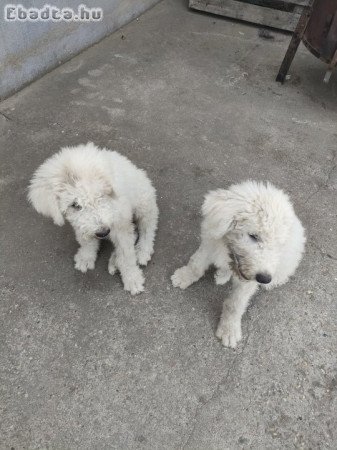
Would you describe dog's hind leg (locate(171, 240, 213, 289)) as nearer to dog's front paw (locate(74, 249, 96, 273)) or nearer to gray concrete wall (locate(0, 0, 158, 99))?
dog's front paw (locate(74, 249, 96, 273))

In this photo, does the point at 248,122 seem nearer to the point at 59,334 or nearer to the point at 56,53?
the point at 56,53

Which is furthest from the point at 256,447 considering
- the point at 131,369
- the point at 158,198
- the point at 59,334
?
the point at 158,198

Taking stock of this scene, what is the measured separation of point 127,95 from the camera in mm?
4520

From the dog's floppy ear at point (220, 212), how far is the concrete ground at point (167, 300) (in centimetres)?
82

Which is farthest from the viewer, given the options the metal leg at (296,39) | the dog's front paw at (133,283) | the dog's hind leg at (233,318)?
the metal leg at (296,39)

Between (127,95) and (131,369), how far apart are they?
3360 millimetres

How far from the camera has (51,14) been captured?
436 centimetres

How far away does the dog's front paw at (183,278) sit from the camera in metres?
2.79

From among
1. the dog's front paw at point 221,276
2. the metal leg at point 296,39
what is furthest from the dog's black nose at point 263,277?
the metal leg at point 296,39

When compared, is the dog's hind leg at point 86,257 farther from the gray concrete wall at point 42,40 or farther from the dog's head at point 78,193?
the gray concrete wall at point 42,40

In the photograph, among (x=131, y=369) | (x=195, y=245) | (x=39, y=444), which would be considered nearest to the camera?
(x=39, y=444)

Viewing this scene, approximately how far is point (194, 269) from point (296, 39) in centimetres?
341

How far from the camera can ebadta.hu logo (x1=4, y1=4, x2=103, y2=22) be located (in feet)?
12.9

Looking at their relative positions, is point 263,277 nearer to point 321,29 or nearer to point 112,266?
point 112,266
